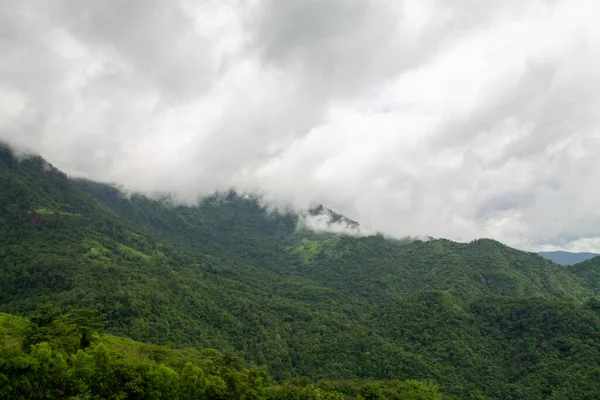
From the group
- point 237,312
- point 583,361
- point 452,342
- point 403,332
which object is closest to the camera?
point 583,361

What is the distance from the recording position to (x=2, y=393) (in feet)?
137

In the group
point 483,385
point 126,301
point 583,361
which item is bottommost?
point 483,385

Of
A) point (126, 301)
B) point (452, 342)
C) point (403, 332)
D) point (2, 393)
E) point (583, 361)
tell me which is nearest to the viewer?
point (2, 393)

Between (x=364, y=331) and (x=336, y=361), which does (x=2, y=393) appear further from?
(x=364, y=331)

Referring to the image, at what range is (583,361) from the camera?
10988 cm

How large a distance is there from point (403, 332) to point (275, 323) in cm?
6109

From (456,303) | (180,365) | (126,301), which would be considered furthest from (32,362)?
(456,303)

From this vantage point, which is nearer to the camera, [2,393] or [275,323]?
[2,393]

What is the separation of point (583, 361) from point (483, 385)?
104 feet

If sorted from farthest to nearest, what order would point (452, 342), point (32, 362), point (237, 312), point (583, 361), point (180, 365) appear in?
1. point (237, 312)
2. point (452, 342)
3. point (583, 361)
4. point (180, 365)
5. point (32, 362)

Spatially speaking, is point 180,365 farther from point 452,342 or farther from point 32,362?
point 452,342

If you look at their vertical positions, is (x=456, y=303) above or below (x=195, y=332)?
above

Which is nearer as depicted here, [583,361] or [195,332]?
[583,361]

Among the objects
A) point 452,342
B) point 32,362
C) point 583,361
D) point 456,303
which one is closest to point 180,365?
point 32,362
